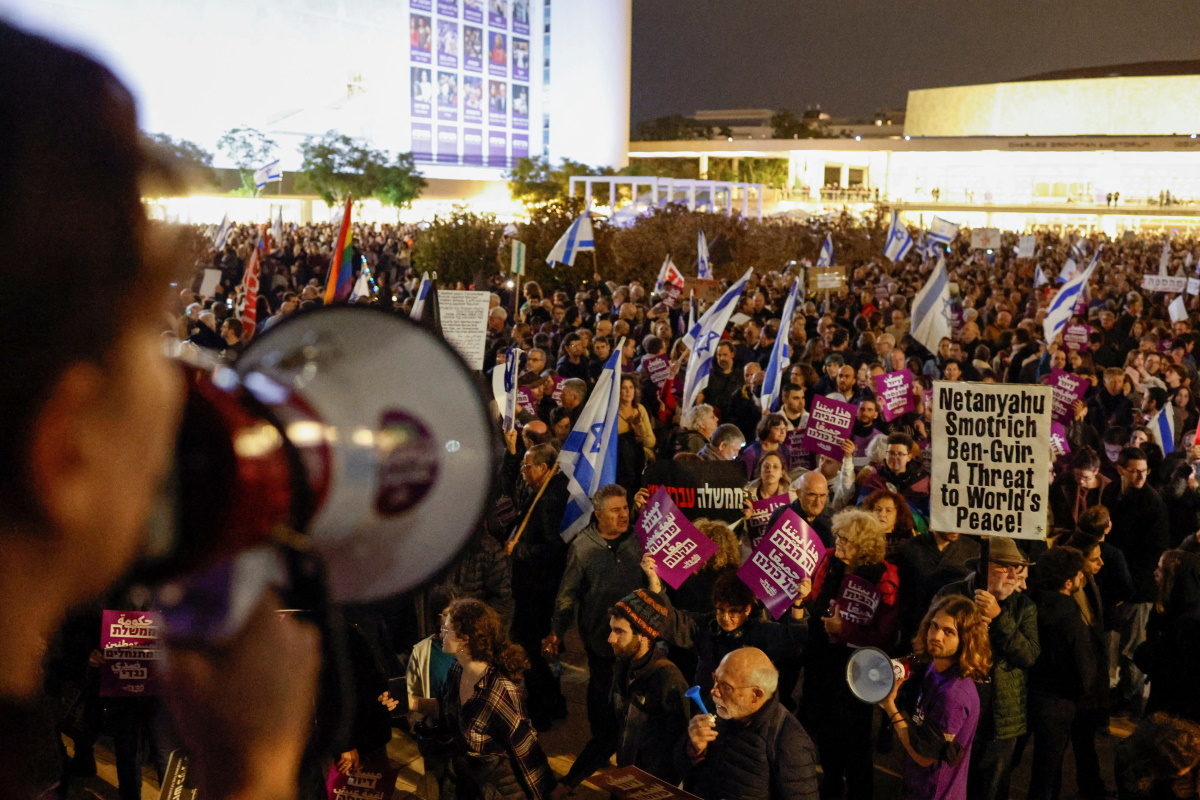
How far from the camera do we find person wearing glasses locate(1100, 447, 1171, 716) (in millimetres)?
6496

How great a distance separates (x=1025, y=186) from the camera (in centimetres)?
7362

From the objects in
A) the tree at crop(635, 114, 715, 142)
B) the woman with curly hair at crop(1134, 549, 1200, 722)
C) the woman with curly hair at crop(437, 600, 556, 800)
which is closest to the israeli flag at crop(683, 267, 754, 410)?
the woman with curly hair at crop(1134, 549, 1200, 722)

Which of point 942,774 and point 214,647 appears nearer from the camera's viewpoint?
point 214,647

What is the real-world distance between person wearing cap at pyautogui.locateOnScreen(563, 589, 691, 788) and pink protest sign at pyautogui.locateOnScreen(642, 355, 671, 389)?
5.69 meters

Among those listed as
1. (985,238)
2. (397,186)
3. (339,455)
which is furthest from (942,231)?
(397,186)

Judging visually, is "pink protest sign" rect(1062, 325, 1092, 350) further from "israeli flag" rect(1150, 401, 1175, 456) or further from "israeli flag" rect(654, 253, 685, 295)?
"israeli flag" rect(654, 253, 685, 295)

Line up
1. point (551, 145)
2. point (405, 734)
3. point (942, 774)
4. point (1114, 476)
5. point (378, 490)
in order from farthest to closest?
point (551, 145) < point (1114, 476) < point (405, 734) < point (942, 774) < point (378, 490)

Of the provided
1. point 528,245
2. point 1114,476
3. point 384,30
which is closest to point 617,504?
point 1114,476

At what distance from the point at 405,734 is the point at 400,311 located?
608 centimetres

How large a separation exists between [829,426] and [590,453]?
192cm

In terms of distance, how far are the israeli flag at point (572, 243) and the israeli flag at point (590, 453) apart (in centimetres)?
1005

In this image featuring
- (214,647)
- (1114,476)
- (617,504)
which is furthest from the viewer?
(1114,476)

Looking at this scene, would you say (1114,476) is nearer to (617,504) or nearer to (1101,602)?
(1101,602)

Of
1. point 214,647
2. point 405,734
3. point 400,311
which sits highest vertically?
point 400,311
